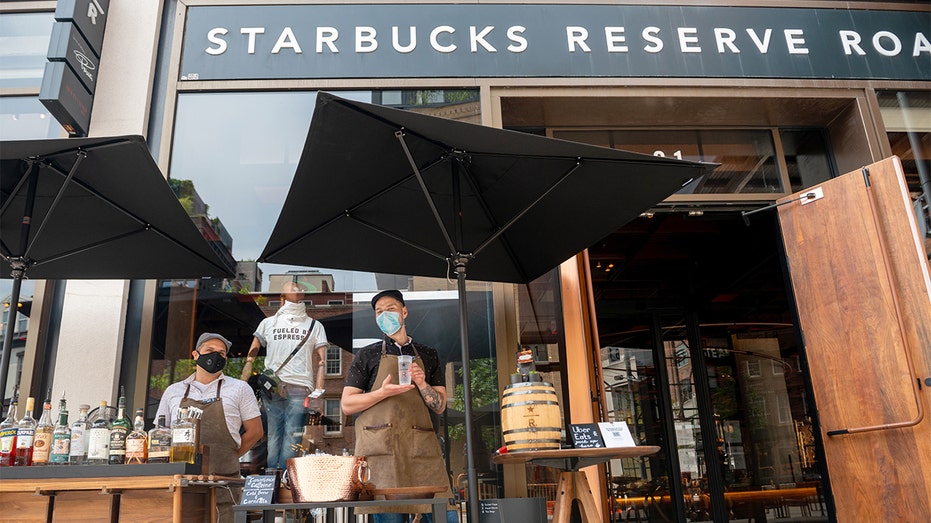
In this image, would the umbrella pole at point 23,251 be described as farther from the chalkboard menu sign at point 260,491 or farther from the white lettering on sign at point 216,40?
the white lettering on sign at point 216,40

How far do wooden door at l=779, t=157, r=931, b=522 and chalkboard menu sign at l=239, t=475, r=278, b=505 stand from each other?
3467mm

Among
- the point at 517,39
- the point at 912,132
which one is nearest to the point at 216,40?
the point at 517,39

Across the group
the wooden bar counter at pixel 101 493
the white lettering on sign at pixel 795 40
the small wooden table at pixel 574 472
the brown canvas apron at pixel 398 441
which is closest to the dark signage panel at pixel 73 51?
the wooden bar counter at pixel 101 493

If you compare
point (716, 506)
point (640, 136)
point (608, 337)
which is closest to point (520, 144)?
point (640, 136)

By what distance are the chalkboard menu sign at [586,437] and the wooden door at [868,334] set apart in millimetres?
2135

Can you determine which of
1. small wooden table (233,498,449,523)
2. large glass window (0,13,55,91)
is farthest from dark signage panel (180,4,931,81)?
small wooden table (233,498,449,523)

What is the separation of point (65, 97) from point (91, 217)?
1047 millimetres

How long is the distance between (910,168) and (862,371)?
5.76 ft

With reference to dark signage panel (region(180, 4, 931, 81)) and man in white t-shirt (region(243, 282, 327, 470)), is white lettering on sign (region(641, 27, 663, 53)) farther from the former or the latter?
man in white t-shirt (region(243, 282, 327, 470))

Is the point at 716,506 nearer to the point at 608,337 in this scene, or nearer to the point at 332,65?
the point at 608,337

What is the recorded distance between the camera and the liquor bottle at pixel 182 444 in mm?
→ 2971

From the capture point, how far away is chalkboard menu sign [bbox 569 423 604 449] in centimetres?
298

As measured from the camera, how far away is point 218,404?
3.71m

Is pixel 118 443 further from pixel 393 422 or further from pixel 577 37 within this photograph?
pixel 577 37
